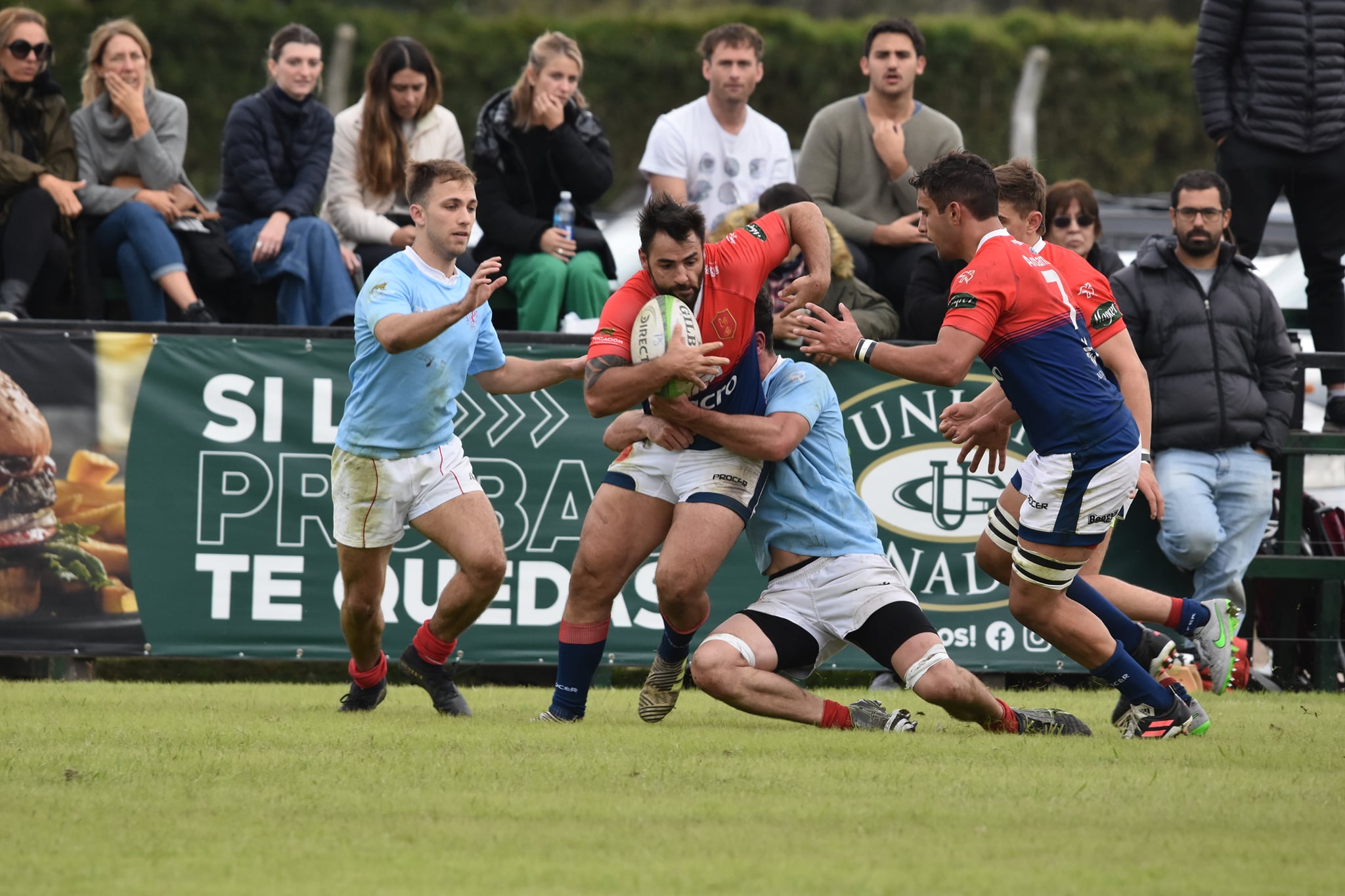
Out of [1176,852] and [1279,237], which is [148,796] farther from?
[1279,237]

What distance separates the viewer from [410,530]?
894cm

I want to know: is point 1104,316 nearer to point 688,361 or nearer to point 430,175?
point 688,361

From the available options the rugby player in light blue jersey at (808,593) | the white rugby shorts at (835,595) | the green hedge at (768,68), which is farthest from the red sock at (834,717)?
the green hedge at (768,68)

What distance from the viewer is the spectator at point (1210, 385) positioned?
8938 mm

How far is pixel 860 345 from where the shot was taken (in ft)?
20.6

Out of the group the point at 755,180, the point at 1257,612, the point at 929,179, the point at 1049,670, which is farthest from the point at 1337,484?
the point at 929,179

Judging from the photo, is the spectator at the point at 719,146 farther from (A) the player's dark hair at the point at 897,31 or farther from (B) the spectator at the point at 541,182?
(A) the player's dark hair at the point at 897,31

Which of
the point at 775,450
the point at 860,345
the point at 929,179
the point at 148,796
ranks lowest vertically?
the point at 148,796

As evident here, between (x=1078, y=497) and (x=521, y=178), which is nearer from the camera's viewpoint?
(x=1078, y=497)

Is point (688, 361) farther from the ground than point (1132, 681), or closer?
farther from the ground

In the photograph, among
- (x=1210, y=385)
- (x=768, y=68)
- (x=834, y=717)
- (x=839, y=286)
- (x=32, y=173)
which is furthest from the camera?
(x=768, y=68)

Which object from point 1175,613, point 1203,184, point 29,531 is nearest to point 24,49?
point 29,531

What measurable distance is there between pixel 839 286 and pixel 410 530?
2607 millimetres

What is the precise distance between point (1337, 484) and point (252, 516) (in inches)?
235
